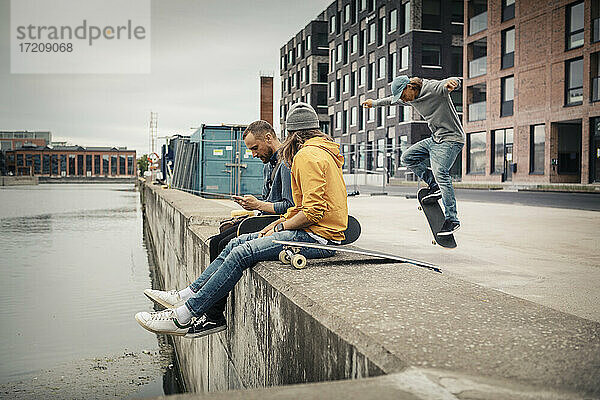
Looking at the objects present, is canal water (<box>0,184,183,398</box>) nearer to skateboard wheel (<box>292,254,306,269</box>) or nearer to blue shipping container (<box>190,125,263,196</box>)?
blue shipping container (<box>190,125,263,196</box>)

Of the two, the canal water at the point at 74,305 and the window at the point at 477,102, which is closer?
the canal water at the point at 74,305

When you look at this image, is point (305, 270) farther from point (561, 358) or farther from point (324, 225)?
point (561, 358)

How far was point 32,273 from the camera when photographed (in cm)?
1385

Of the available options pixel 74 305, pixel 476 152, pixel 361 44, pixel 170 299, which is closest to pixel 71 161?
pixel 361 44

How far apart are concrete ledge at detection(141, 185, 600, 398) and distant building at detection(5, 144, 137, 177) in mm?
176274

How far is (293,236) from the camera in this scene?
373 cm

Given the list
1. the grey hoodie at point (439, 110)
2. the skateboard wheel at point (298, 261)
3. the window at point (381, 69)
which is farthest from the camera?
the window at point (381, 69)

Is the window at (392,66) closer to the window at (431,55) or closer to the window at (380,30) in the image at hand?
the window at (380,30)

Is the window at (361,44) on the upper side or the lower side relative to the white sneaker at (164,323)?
upper

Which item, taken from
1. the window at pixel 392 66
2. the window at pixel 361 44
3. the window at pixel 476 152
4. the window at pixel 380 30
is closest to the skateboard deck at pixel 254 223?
the window at pixel 476 152

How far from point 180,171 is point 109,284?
1663 cm

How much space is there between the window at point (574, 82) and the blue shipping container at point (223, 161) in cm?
1577

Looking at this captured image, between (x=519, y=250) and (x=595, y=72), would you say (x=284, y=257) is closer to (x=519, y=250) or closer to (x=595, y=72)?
(x=519, y=250)

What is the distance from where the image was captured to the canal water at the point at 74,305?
7659mm
